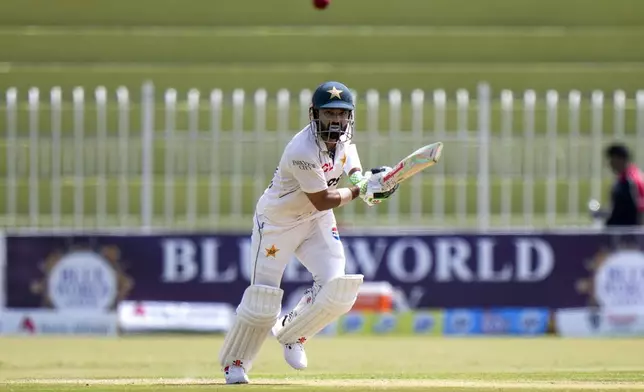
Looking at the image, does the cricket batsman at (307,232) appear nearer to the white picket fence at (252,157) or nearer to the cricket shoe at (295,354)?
the cricket shoe at (295,354)

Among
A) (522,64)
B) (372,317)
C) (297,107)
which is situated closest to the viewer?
(372,317)

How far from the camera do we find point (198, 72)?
1182 cm

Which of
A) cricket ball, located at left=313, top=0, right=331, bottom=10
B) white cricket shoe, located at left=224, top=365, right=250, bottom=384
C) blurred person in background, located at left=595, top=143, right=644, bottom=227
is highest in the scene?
cricket ball, located at left=313, top=0, right=331, bottom=10

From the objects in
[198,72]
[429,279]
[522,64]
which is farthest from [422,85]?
[429,279]

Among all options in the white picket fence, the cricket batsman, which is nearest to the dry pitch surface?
the cricket batsman

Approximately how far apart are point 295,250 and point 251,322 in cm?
39

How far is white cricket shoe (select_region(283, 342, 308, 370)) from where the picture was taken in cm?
575

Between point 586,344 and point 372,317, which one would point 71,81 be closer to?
point 372,317

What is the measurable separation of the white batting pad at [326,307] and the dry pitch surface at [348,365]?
0.23 m

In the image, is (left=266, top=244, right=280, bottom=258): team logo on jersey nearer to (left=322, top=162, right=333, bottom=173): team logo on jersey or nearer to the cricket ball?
(left=322, top=162, right=333, bottom=173): team logo on jersey

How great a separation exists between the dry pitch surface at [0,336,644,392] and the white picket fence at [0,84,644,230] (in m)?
1.76

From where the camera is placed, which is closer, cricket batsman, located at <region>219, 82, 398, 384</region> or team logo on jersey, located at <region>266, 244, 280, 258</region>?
cricket batsman, located at <region>219, 82, 398, 384</region>

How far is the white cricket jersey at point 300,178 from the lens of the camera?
5.48m

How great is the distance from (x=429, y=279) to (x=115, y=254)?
2.29m
